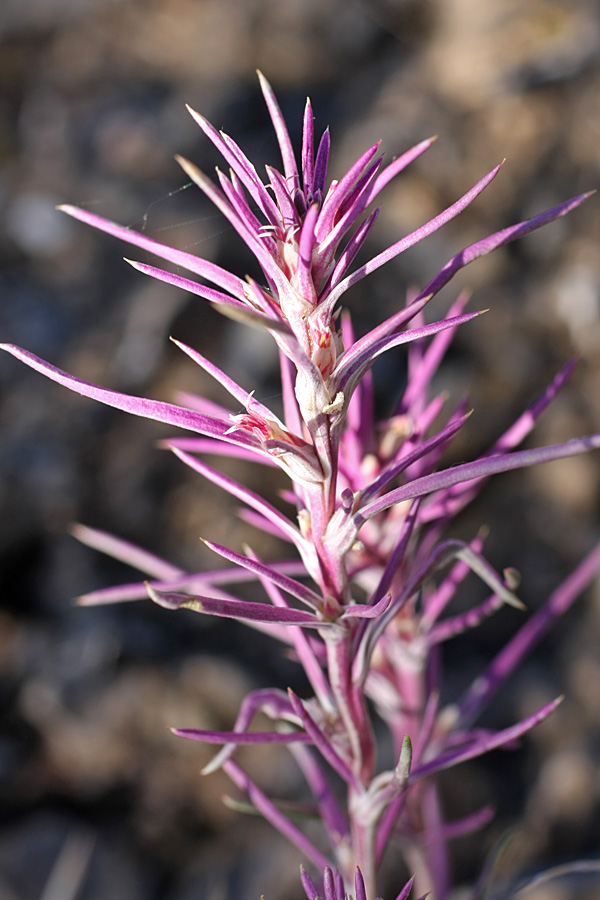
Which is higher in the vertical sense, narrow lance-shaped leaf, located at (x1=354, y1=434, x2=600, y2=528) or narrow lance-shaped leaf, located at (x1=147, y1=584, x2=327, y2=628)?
narrow lance-shaped leaf, located at (x1=354, y1=434, x2=600, y2=528)

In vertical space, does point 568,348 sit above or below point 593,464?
above

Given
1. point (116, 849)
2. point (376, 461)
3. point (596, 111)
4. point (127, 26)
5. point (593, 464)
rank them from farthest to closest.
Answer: point (127, 26) → point (596, 111) → point (593, 464) → point (116, 849) → point (376, 461)

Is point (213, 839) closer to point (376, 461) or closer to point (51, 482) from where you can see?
point (51, 482)

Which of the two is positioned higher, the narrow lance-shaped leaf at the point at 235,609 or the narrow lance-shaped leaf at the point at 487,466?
the narrow lance-shaped leaf at the point at 487,466

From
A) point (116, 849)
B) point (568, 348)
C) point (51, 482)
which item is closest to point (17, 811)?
point (116, 849)

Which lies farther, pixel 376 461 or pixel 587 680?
pixel 587 680

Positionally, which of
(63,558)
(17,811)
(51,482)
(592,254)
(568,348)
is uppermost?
(592,254)

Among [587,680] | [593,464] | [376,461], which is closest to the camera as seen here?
[376,461]
